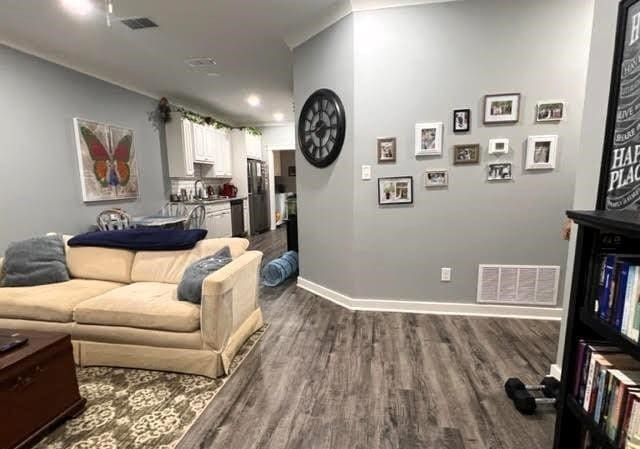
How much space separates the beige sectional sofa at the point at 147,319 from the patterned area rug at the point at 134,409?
0.07 metres

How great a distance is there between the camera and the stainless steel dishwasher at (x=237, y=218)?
6762 millimetres

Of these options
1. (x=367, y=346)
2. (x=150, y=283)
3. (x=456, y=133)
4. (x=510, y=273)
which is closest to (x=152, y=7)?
(x=150, y=283)

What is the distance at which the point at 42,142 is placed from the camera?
3525mm

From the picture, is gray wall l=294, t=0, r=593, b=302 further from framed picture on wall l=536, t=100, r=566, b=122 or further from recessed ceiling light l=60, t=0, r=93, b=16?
recessed ceiling light l=60, t=0, r=93, b=16

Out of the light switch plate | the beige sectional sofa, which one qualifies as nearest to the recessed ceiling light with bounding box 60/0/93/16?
the beige sectional sofa

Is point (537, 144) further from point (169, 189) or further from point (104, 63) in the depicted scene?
point (169, 189)

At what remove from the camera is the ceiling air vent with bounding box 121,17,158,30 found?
291 centimetres

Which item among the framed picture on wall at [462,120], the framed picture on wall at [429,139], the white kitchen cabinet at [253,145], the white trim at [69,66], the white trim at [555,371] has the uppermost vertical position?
the white trim at [69,66]

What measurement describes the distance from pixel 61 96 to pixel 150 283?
9.23 feet

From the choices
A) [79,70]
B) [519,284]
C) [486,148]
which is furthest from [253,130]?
[519,284]

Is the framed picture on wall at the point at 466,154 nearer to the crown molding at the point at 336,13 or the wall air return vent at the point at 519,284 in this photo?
the wall air return vent at the point at 519,284

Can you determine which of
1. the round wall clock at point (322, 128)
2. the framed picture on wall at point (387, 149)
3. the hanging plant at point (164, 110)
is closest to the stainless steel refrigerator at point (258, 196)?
the hanging plant at point (164, 110)

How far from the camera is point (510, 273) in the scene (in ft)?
9.34

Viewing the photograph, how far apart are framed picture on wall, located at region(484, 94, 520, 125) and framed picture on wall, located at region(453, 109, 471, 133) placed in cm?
13
